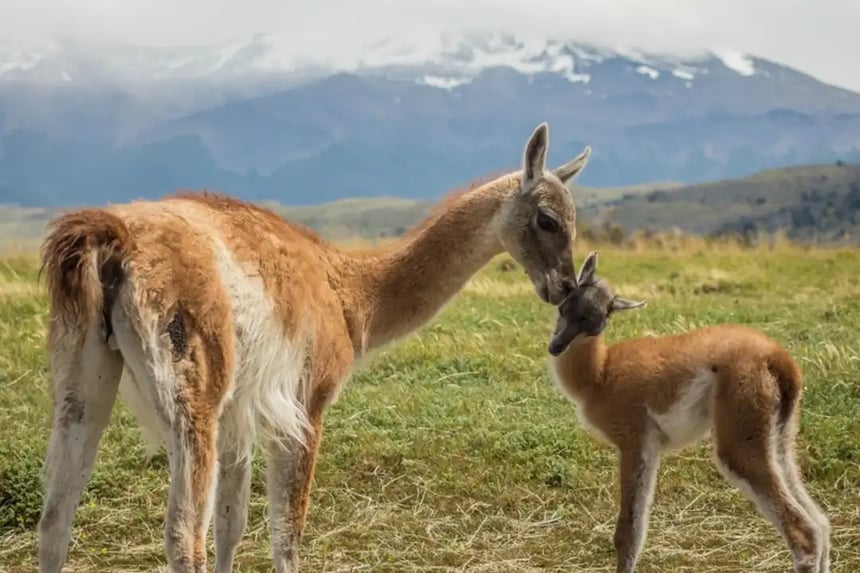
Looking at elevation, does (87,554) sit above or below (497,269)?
above

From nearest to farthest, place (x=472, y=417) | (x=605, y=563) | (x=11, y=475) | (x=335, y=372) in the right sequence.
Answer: (x=335, y=372) < (x=605, y=563) < (x=11, y=475) < (x=472, y=417)

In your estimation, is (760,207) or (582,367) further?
(760,207)

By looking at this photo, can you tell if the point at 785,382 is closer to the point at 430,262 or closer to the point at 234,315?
the point at 430,262

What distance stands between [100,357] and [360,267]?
Result: 1.86 m

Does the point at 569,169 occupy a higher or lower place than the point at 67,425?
higher

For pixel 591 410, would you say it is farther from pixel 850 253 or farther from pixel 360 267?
pixel 850 253

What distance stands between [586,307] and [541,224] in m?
0.57

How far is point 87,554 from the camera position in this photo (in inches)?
269

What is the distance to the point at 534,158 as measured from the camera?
6.35 m

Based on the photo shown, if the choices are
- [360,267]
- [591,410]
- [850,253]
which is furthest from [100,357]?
[850,253]

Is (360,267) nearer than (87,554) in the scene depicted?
Yes

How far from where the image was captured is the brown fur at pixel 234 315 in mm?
4664

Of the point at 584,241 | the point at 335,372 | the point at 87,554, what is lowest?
the point at 584,241

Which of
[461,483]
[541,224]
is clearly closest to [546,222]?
[541,224]
